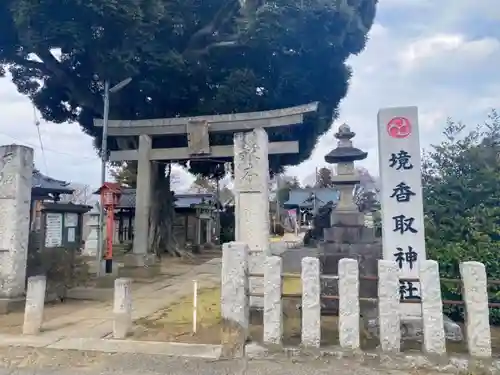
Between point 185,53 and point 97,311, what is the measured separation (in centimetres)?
1234

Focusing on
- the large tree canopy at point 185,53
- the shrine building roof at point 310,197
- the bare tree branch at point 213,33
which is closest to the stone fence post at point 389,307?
the large tree canopy at point 185,53

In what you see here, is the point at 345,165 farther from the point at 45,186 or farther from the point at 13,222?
the point at 45,186

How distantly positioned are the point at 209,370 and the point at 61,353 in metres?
2.14

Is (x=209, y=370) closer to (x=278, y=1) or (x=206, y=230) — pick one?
(x=278, y=1)

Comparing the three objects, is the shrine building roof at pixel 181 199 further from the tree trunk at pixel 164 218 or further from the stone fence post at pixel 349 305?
the stone fence post at pixel 349 305

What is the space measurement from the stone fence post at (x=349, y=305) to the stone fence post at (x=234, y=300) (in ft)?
4.09

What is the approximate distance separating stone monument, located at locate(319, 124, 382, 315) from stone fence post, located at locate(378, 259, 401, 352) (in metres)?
2.51

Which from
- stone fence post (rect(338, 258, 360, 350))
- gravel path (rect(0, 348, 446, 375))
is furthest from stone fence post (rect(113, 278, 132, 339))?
stone fence post (rect(338, 258, 360, 350))

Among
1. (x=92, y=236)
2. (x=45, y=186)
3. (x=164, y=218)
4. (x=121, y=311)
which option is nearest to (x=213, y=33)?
(x=164, y=218)

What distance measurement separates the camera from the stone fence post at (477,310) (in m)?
5.00

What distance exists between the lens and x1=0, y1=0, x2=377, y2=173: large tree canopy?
566 inches

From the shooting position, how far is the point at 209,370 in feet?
16.6

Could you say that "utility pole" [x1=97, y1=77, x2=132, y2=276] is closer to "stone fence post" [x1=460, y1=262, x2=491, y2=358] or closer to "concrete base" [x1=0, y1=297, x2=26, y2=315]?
"concrete base" [x1=0, y1=297, x2=26, y2=315]

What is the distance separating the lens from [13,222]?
8445 mm
